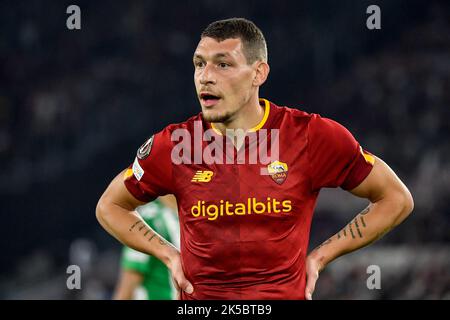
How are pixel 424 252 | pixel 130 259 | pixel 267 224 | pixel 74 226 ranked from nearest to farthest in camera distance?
pixel 267 224 < pixel 130 259 < pixel 424 252 < pixel 74 226

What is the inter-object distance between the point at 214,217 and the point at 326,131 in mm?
664

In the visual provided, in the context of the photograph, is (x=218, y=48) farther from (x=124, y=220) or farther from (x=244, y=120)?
(x=124, y=220)

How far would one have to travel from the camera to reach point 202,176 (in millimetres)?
3895

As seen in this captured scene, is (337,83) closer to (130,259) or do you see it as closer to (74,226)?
(74,226)

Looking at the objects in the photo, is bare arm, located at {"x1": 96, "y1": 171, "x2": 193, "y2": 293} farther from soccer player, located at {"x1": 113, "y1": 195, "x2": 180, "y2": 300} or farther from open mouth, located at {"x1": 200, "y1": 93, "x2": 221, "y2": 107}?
soccer player, located at {"x1": 113, "y1": 195, "x2": 180, "y2": 300}

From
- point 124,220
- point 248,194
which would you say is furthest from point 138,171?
point 248,194

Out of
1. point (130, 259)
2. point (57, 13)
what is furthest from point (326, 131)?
point (57, 13)

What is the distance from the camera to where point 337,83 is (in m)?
13.7

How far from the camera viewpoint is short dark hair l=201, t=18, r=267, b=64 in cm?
390

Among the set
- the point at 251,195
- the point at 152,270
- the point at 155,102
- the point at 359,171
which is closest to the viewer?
the point at 251,195

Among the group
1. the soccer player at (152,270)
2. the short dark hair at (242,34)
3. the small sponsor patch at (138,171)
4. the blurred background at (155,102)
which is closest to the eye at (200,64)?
the short dark hair at (242,34)

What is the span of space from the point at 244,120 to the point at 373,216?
78 cm

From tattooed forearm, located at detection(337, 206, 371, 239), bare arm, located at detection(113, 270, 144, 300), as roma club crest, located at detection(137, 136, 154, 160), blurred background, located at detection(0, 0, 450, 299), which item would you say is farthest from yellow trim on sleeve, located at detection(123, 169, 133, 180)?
blurred background, located at detection(0, 0, 450, 299)

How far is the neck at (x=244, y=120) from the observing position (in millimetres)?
3996
